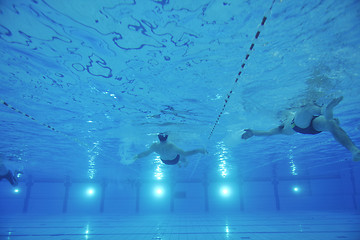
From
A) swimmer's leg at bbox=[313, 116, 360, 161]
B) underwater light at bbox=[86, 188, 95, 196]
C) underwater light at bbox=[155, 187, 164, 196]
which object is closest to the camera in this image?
swimmer's leg at bbox=[313, 116, 360, 161]

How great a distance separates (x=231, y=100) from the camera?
24.5ft

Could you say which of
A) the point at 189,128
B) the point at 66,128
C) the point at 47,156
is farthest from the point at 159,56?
the point at 47,156

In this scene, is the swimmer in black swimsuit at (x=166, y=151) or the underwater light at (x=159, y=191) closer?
the swimmer in black swimsuit at (x=166, y=151)

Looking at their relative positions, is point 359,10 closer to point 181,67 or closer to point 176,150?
point 181,67

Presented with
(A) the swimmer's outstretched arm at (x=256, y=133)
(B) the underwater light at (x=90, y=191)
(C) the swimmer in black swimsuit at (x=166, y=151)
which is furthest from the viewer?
(B) the underwater light at (x=90, y=191)

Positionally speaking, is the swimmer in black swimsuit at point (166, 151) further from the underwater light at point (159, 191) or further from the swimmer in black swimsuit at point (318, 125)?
the underwater light at point (159, 191)

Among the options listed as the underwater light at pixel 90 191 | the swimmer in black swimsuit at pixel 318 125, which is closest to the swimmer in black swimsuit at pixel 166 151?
the swimmer in black swimsuit at pixel 318 125

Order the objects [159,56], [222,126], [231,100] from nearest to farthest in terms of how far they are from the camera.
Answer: [159,56], [231,100], [222,126]

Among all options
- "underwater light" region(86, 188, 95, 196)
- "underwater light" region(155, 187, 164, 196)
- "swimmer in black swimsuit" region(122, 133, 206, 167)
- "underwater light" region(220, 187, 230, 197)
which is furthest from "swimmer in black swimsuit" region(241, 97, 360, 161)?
"underwater light" region(86, 188, 95, 196)

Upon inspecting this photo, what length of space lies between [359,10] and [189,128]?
7.44 m

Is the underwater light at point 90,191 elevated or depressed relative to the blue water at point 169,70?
depressed

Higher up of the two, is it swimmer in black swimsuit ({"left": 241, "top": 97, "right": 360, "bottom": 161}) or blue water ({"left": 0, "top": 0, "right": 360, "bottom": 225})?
blue water ({"left": 0, "top": 0, "right": 360, "bottom": 225})

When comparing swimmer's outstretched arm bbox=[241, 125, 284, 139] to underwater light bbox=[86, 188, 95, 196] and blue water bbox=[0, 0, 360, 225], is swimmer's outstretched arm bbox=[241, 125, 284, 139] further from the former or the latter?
underwater light bbox=[86, 188, 95, 196]

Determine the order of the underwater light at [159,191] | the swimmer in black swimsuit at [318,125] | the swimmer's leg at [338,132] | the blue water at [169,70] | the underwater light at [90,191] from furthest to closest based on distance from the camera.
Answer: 1. the underwater light at [90,191]
2. the underwater light at [159,191]
3. the swimmer in black swimsuit at [318,125]
4. the swimmer's leg at [338,132]
5. the blue water at [169,70]
